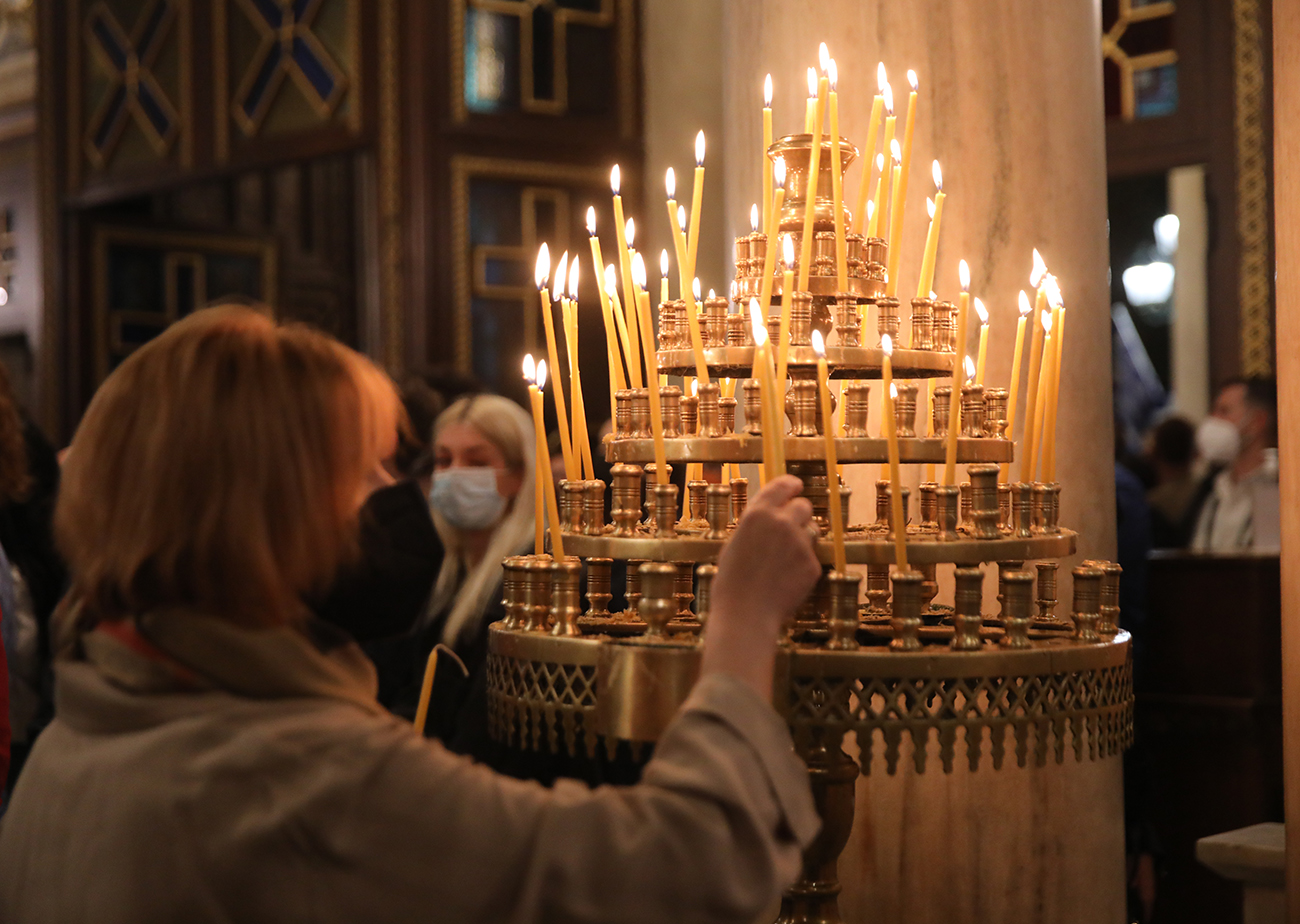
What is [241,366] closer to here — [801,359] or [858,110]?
[801,359]

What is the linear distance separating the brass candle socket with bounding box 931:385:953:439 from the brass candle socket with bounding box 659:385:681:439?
0.28 meters

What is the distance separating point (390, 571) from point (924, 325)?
61.7 inches

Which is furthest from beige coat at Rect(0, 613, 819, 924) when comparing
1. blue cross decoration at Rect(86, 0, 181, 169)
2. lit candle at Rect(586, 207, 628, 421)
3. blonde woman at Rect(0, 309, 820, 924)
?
blue cross decoration at Rect(86, 0, 181, 169)

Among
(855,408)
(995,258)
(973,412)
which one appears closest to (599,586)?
(855,408)

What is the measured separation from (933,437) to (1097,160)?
107 cm

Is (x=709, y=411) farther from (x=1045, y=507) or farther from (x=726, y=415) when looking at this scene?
(x=1045, y=507)

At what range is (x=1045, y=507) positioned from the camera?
1.63 m

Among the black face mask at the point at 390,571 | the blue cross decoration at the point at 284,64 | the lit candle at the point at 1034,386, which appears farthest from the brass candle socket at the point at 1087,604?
the blue cross decoration at the point at 284,64

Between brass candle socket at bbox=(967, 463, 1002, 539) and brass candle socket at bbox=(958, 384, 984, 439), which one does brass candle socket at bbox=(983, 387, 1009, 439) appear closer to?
brass candle socket at bbox=(958, 384, 984, 439)

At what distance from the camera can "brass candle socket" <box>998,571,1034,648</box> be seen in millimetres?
1474

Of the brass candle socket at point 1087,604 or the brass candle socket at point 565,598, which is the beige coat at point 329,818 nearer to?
the brass candle socket at point 565,598

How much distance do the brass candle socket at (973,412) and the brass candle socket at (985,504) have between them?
0.39ft

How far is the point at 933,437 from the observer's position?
158 cm

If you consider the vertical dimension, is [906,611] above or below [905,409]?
below
